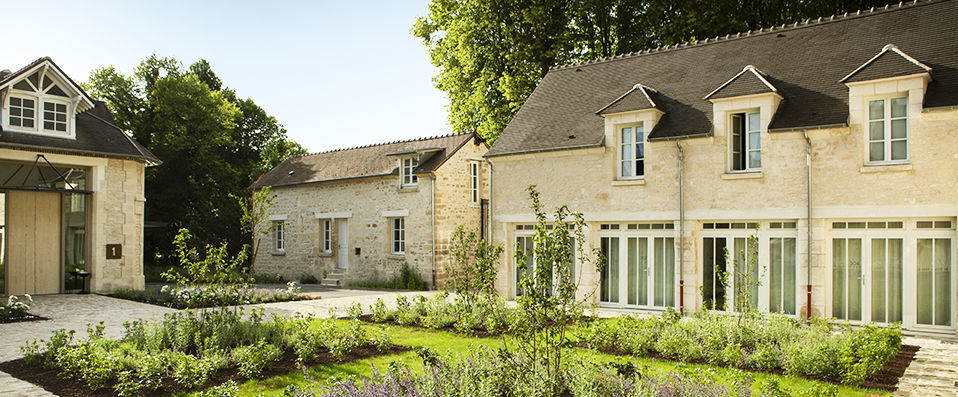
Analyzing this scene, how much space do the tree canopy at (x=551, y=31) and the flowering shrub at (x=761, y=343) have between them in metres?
13.6

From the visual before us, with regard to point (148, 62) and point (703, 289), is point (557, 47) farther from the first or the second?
point (148, 62)

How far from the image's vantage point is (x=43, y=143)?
1569cm

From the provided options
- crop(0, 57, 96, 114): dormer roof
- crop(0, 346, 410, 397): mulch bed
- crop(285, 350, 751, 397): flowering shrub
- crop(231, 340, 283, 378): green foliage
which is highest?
crop(0, 57, 96, 114): dormer roof

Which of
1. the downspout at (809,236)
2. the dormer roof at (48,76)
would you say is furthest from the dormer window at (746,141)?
the dormer roof at (48,76)

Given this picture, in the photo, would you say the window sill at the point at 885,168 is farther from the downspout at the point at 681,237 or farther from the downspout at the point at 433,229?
the downspout at the point at 433,229

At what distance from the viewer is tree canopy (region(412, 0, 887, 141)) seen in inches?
834

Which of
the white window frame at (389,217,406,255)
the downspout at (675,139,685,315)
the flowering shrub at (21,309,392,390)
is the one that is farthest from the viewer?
the white window frame at (389,217,406,255)

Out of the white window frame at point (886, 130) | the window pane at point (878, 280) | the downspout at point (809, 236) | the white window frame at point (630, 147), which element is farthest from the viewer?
the white window frame at point (630, 147)

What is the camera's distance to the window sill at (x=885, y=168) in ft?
35.5

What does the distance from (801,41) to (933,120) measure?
3617 millimetres

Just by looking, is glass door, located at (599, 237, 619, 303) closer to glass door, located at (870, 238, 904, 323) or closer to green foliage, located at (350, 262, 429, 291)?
glass door, located at (870, 238, 904, 323)

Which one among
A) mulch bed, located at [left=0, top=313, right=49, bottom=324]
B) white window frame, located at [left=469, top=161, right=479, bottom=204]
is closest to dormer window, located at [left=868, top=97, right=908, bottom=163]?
white window frame, located at [left=469, top=161, right=479, bottom=204]

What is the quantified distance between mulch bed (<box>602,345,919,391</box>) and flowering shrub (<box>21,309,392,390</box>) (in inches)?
148

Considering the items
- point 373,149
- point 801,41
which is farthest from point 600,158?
point 373,149
